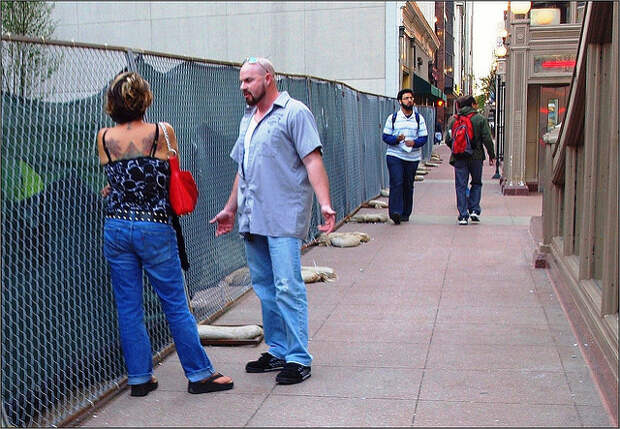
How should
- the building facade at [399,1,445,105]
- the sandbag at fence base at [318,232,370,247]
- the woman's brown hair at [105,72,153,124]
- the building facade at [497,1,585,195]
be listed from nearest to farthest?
1. the woman's brown hair at [105,72,153,124]
2. the sandbag at fence base at [318,232,370,247]
3. the building facade at [497,1,585,195]
4. the building facade at [399,1,445,105]

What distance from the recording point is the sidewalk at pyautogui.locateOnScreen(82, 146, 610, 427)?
13.1ft

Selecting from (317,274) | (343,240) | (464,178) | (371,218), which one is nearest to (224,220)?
(317,274)

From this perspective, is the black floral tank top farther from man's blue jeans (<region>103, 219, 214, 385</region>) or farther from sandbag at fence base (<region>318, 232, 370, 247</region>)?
sandbag at fence base (<region>318, 232, 370, 247</region>)

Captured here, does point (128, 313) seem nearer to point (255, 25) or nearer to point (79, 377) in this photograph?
point (79, 377)

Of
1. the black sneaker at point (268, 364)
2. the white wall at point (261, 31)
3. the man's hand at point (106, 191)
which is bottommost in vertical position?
the black sneaker at point (268, 364)

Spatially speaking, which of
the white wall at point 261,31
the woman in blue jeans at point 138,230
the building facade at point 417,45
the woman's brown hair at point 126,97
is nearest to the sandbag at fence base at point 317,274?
the woman in blue jeans at point 138,230

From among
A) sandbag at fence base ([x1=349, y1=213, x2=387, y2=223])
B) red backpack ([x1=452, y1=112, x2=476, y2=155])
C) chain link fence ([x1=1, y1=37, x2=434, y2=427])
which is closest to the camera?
chain link fence ([x1=1, y1=37, x2=434, y2=427])

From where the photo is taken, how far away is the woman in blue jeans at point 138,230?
4000 mm

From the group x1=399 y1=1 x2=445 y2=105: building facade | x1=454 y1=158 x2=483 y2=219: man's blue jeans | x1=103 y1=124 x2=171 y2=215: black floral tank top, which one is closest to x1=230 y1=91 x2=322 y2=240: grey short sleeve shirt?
x1=103 y1=124 x2=171 y2=215: black floral tank top

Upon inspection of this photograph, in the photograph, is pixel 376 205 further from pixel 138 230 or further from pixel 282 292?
pixel 138 230

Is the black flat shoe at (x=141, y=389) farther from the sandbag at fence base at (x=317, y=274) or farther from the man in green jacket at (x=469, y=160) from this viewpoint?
the man in green jacket at (x=469, y=160)

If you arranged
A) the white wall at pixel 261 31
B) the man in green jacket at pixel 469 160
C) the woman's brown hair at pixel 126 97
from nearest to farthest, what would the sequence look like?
the woman's brown hair at pixel 126 97, the man in green jacket at pixel 469 160, the white wall at pixel 261 31

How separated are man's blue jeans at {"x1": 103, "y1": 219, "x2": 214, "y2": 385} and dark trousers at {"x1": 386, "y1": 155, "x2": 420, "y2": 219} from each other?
278 inches

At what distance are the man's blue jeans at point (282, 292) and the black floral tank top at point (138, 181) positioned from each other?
70 cm
